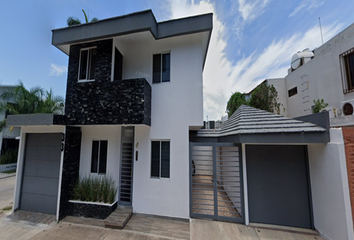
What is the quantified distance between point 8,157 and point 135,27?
1715 centimetres

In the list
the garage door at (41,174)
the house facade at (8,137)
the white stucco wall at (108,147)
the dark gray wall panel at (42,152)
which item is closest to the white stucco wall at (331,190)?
the white stucco wall at (108,147)

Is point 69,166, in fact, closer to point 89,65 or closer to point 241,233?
point 89,65

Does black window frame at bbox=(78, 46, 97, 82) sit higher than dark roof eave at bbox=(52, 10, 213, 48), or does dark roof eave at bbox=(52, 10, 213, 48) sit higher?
dark roof eave at bbox=(52, 10, 213, 48)

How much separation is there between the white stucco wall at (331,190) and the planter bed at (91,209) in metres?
6.69

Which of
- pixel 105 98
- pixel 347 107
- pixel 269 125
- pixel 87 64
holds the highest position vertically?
pixel 87 64

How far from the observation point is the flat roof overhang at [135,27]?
17.0ft

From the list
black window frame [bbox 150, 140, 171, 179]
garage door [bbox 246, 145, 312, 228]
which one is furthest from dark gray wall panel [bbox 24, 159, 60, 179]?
garage door [bbox 246, 145, 312, 228]

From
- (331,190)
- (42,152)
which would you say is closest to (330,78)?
(331,190)

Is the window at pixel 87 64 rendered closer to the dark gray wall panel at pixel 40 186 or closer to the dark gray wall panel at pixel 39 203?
the dark gray wall panel at pixel 40 186

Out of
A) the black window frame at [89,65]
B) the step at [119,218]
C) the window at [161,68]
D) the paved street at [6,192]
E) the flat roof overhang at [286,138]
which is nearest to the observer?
the flat roof overhang at [286,138]

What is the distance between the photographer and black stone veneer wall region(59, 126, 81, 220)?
501 cm

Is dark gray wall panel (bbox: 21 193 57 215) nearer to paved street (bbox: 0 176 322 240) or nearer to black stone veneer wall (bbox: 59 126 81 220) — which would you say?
black stone veneer wall (bbox: 59 126 81 220)

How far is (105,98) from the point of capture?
5.12 meters

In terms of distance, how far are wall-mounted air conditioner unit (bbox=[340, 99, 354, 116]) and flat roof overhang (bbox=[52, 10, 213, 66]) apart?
32.2 ft
